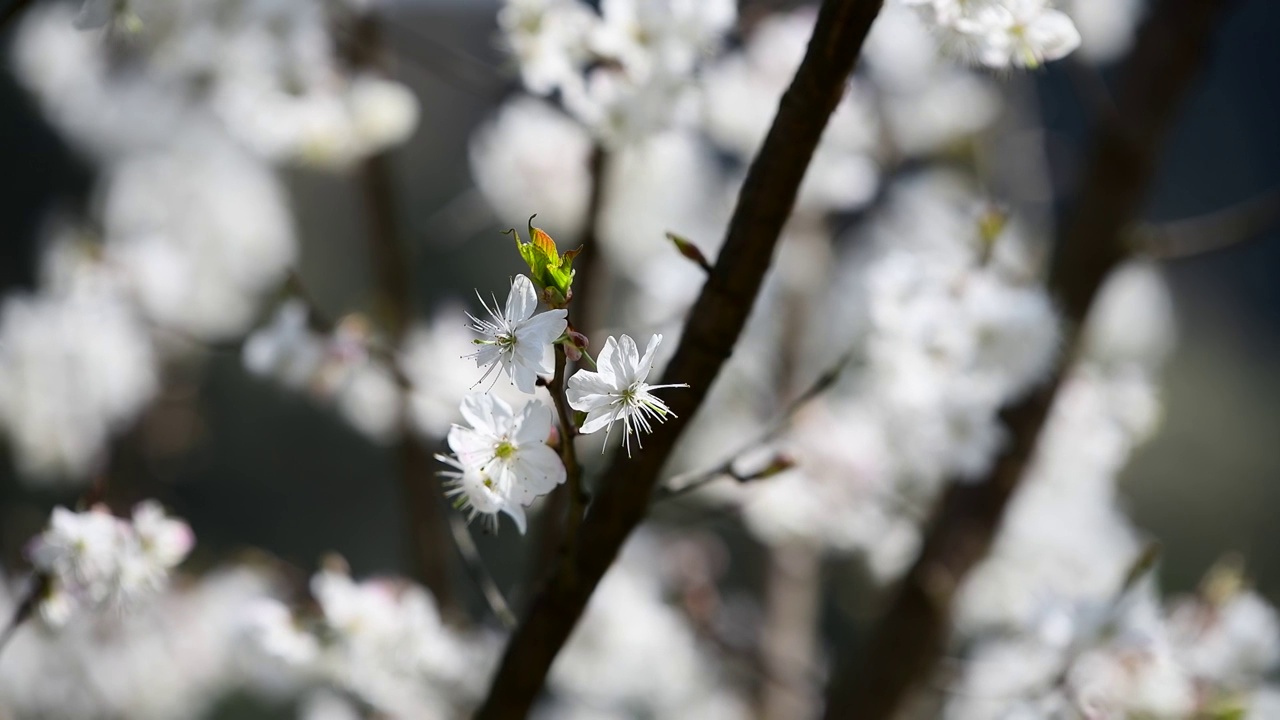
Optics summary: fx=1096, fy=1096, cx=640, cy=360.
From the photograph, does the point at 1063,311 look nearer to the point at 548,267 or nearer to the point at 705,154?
the point at 548,267

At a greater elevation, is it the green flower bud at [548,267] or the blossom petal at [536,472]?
the green flower bud at [548,267]

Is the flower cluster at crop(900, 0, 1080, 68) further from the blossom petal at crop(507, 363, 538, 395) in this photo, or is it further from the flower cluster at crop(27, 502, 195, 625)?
the flower cluster at crop(27, 502, 195, 625)

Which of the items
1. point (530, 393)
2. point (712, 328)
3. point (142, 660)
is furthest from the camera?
point (142, 660)

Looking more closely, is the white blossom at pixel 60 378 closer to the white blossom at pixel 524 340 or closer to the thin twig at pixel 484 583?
the thin twig at pixel 484 583

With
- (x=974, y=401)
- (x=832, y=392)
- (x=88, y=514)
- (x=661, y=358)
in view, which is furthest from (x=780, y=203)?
(x=832, y=392)

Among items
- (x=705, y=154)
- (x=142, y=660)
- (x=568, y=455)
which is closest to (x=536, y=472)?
(x=568, y=455)

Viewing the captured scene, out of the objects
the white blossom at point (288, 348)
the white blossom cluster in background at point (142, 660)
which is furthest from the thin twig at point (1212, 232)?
the white blossom cluster in background at point (142, 660)
